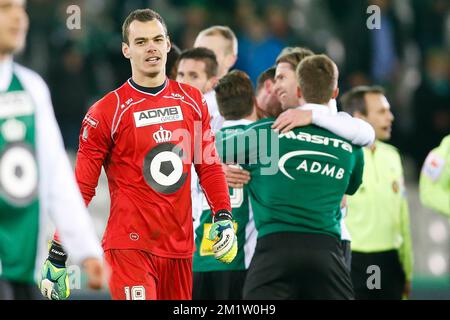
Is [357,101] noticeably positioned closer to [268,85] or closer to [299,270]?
[268,85]

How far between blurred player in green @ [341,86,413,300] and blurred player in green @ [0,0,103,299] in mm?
4650

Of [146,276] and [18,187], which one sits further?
[146,276]

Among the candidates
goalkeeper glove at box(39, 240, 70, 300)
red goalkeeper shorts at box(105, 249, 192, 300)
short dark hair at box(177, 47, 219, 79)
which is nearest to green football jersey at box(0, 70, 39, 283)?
goalkeeper glove at box(39, 240, 70, 300)

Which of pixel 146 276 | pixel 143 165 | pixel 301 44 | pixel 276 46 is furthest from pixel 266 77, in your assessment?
pixel 301 44

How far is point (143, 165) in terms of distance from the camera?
Result: 688 centimetres

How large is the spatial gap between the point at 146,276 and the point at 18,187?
6.06 ft

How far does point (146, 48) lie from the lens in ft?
23.0

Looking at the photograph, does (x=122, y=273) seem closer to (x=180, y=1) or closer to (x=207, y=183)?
(x=207, y=183)

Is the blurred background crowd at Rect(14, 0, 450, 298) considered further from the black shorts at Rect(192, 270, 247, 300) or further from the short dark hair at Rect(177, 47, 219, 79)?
the black shorts at Rect(192, 270, 247, 300)

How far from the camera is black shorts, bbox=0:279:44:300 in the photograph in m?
5.10

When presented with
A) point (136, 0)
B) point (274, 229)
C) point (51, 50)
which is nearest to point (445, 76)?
point (136, 0)

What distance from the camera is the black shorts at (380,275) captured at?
938 cm

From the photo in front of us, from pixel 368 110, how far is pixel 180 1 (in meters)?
6.34

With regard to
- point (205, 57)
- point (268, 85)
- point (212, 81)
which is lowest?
point (268, 85)
